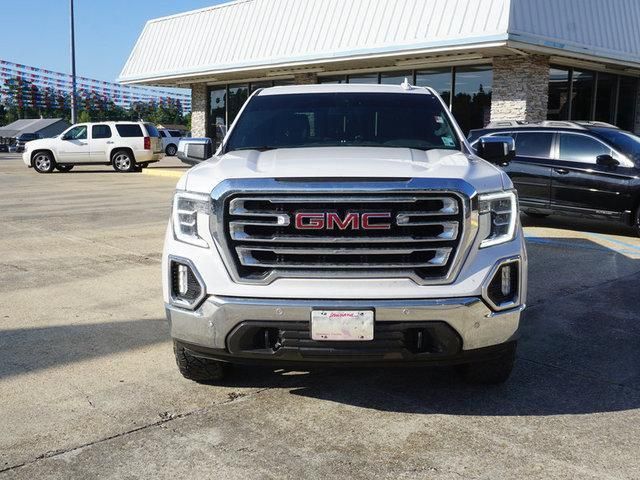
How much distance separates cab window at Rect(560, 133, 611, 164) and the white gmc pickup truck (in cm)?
720

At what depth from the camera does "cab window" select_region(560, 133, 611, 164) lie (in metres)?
10.2

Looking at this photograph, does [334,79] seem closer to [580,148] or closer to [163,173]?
[163,173]

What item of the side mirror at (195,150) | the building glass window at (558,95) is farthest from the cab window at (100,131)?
the side mirror at (195,150)

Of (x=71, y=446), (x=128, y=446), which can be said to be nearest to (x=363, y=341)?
(x=128, y=446)

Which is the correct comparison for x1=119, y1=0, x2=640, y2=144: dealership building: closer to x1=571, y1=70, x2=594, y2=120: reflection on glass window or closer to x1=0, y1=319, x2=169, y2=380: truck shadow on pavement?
x1=571, y1=70, x2=594, y2=120: reflection on glass window

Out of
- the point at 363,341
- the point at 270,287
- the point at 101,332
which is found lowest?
the point at 101,332

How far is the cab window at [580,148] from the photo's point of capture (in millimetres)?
10156

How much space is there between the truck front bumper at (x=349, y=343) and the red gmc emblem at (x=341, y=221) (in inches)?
15.3

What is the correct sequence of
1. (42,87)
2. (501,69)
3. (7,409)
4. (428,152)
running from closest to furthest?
(7,409), (428,152), (501,69), (42,87)

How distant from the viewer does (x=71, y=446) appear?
332 centimetres

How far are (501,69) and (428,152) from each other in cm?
1336

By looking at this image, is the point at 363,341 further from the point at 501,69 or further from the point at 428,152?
the point at 501,69

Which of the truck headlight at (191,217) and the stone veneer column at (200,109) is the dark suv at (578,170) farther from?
the stone veneer column at (200,109)

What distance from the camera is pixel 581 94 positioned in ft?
61.0
